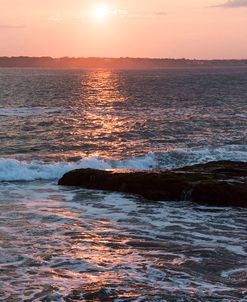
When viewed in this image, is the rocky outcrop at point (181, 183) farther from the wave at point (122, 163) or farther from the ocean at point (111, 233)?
the wave at point (122, 163)

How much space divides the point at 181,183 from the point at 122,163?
8.11 metres

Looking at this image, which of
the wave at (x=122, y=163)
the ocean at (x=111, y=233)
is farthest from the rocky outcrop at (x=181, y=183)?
the wave at (x=122, y=163)

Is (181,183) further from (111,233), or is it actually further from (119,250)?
(119,250)

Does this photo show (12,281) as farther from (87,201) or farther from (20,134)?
(20,134)

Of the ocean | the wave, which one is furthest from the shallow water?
the wave

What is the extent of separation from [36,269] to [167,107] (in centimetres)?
4581

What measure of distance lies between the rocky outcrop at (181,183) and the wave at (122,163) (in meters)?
2.55

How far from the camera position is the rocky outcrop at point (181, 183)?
1761cm

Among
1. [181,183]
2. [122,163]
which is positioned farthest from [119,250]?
[122,163]

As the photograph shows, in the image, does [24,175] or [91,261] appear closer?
[91,261]

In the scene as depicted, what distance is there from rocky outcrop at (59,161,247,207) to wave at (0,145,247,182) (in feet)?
8.35

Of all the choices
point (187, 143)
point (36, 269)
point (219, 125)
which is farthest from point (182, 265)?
point (219, 125)

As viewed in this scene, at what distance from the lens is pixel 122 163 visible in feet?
86.0

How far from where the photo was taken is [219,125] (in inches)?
1575
